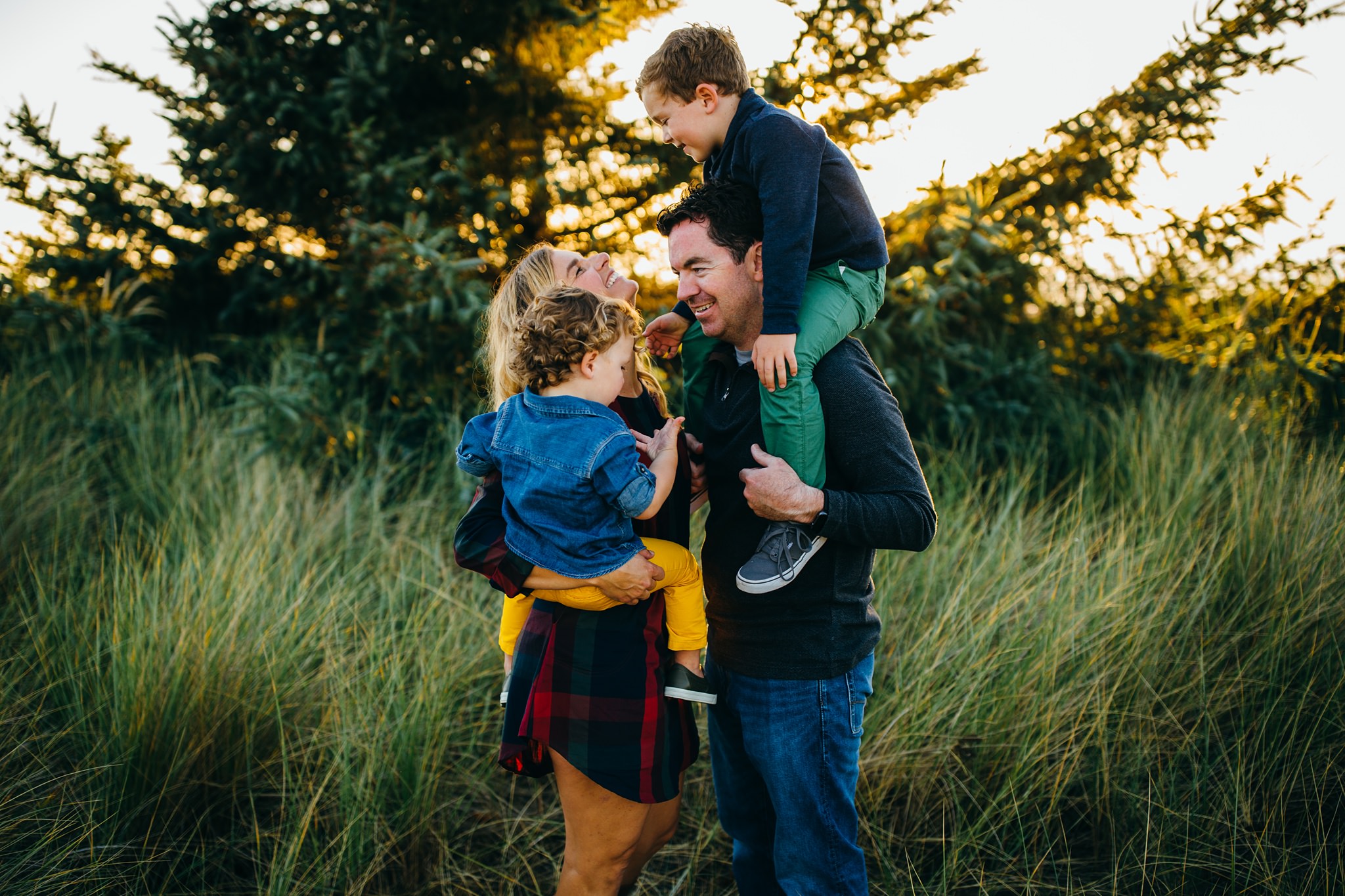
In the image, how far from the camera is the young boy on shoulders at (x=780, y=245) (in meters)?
1.82

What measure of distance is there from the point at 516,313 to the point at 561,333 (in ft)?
1.65

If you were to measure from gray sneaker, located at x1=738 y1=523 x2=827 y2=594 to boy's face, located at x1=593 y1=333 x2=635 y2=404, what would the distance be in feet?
1.75

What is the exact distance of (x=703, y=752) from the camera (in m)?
3.15

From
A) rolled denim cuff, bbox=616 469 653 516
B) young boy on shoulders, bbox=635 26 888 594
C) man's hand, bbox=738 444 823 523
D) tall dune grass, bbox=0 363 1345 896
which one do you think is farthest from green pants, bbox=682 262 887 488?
tall dune grass, bbox=0 363 1345 896

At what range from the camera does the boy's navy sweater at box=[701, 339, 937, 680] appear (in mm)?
1688

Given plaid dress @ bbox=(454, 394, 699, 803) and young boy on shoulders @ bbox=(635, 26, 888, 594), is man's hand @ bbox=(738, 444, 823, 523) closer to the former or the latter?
young boy on shoulders @ bbox=(635, 26, 888, 594)

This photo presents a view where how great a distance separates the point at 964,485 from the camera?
186 inches

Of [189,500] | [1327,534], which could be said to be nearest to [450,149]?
[189,500]

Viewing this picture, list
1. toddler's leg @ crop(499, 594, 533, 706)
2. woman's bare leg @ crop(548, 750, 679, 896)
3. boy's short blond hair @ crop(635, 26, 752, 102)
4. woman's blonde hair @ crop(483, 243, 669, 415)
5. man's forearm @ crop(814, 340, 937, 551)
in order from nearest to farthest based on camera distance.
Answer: man's forearm @ crop(814, 340, 937, 551), woman's bare leg @ crop(548, 750, 679, 896), toddler's leg @ crop(499, 594, 533, 706), woman's blonde hair @ crop(483, 243, 669, 415), boy's short blond hair @ crop(635, 26, 752, 102)

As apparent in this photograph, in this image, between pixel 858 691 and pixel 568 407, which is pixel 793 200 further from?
pixel 858 691

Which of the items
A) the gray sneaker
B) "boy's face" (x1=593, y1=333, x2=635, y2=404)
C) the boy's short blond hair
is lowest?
the gray sneaker

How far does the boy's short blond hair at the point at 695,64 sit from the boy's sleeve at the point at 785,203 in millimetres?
287

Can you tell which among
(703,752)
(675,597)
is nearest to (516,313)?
(675,597)

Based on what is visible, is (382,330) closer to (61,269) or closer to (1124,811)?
(61,269)
